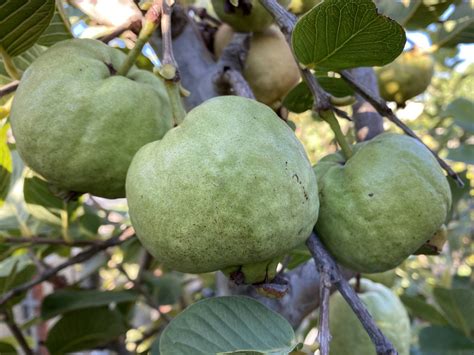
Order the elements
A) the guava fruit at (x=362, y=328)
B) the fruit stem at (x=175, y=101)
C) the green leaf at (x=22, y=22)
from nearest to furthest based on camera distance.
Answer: the fruit stem at (x=175, y=101), the green leaf at (x=22, y=22), the guava fruit at (x=362, y=328)

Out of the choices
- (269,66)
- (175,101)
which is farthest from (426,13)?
(175,101)

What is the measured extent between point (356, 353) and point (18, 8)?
3.49 ft

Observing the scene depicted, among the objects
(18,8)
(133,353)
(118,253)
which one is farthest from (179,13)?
(118,253)

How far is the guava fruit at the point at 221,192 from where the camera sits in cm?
→ 67

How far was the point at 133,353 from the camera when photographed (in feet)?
5.88

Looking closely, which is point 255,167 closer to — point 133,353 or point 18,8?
point 18,8

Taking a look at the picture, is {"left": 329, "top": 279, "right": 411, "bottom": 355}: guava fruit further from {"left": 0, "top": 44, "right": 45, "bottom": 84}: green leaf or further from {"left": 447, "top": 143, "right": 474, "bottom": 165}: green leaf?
{"left": 0, "top": 44, "right": 45, "bottom": 84}: green leaf

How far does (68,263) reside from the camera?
1.41 meters

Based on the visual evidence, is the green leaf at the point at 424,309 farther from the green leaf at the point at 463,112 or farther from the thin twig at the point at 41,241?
the thin twig at the point at 41,241

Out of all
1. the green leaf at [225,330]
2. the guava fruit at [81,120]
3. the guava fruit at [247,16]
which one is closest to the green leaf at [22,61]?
the guava fruit at [81,120]

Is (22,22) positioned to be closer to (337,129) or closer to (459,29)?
(337,129)

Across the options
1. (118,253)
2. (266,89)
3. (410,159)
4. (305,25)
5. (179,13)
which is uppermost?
(305,25)

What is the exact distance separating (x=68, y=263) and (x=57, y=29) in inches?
25.1

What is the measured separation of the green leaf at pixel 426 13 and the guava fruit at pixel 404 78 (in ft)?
0.32
